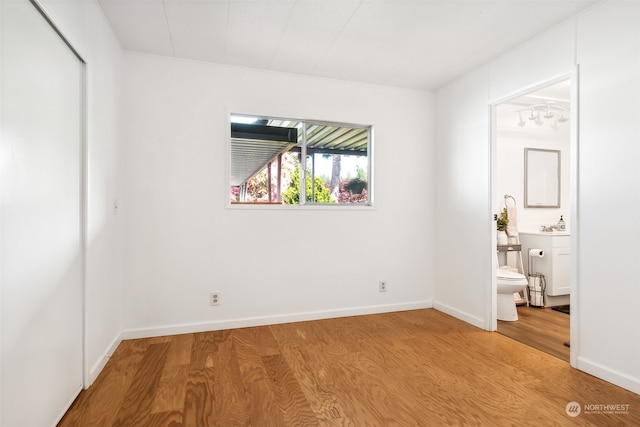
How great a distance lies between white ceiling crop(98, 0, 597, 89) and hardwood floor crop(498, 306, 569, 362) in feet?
8.22

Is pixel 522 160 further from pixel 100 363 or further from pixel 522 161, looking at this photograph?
pixel 100 363

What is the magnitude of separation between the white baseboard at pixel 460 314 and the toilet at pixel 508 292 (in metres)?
0.38

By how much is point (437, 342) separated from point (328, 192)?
5.78 feet

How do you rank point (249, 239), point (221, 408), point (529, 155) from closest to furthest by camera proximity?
point (221, 408), point (249, 239), point (529, 155)

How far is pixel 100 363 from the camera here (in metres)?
2.25

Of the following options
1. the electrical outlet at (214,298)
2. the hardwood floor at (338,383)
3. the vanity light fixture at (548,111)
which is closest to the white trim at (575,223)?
the hardwood floor at (338,383)

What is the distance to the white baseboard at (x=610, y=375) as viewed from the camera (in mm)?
1987

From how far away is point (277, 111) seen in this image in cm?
324

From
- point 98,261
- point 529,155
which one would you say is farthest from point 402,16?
point 529,155

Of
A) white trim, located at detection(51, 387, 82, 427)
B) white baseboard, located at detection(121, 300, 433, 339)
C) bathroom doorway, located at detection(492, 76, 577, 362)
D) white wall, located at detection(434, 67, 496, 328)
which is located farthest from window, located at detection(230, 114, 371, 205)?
white trim, located at detection(51, 387, 82, 427)

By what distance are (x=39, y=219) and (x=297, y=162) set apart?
224 cm

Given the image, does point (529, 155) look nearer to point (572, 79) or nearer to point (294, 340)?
point (572, 79)

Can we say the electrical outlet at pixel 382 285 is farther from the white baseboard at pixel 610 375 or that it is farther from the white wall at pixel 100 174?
the white wall at pixel 100 174

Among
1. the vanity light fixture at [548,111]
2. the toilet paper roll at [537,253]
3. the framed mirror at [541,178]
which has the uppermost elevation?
the vanity light fixture at [548,111]
